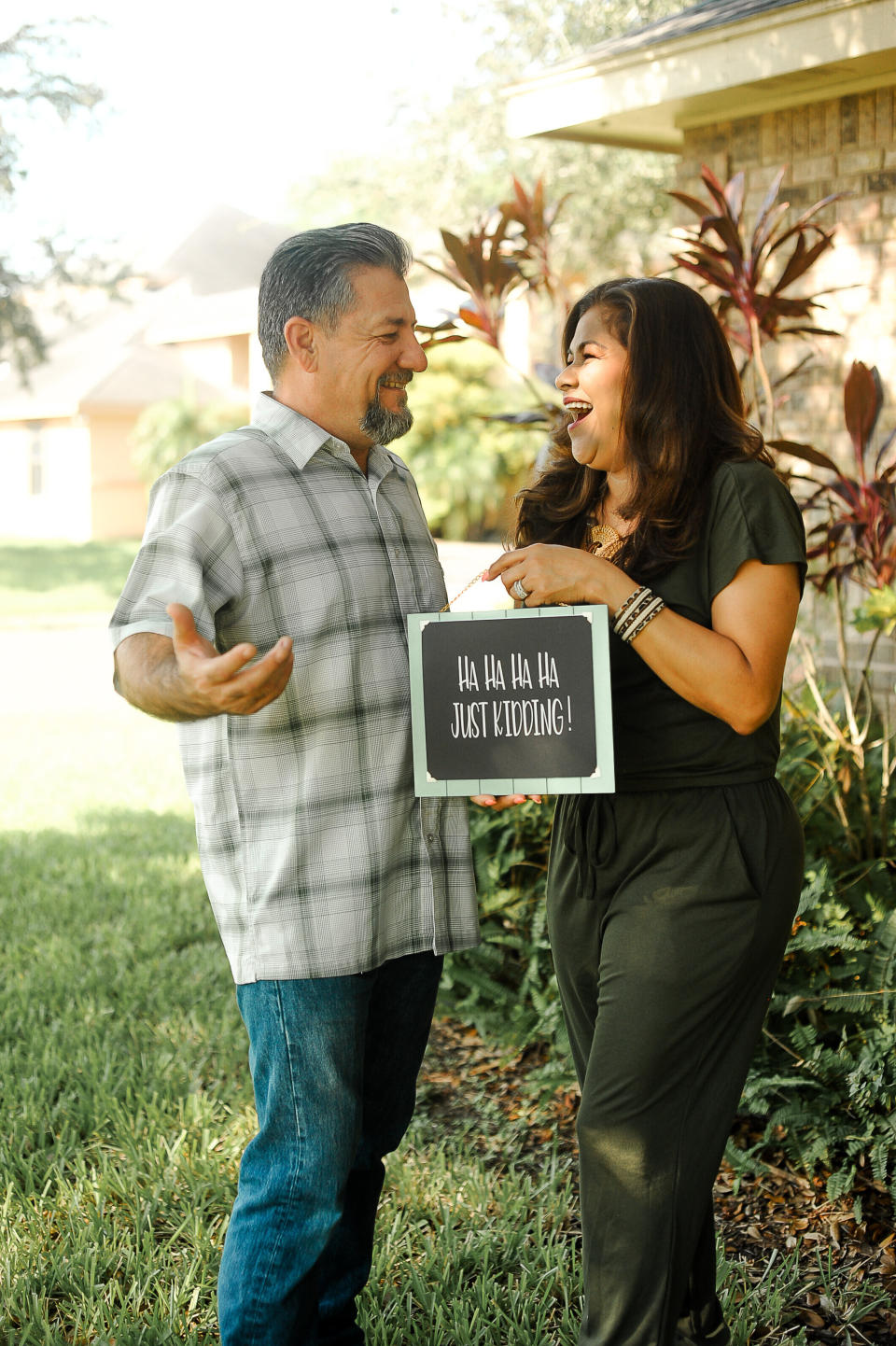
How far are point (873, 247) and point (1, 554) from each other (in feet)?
80.7

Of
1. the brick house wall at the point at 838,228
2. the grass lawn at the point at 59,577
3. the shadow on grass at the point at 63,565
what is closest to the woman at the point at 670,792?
the brick house wall at the point at 838,228

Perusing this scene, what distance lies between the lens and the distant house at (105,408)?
31.9 m

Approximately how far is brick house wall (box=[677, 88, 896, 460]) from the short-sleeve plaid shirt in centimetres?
399

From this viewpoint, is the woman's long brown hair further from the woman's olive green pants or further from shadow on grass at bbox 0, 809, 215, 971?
shadow on grass at bbox 0, 809, 215, 971

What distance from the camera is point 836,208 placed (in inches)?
246

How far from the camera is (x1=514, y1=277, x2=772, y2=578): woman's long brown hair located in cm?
236

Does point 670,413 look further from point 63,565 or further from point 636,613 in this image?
point 63,565

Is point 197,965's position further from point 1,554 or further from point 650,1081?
point 1,554

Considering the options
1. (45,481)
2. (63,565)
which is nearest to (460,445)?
(63,565)

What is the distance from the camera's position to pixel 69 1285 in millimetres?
3096

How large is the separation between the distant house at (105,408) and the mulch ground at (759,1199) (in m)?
26.7

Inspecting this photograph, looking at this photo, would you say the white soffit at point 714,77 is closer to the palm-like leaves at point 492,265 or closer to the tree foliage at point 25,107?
the palm-like leaves at point 492,265

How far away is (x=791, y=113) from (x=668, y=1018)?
213 inches

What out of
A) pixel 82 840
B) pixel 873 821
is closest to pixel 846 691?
pixel 873 821
